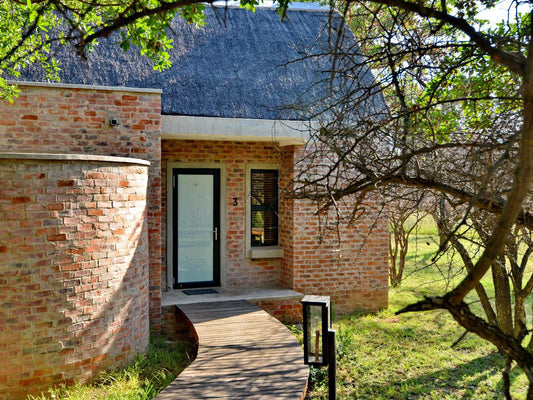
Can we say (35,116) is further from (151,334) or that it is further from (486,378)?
(486,378)

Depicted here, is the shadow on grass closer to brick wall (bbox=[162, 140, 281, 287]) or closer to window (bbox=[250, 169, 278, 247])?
brick wall (bbox=[162, 140, 281, 287])

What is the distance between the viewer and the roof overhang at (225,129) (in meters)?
8.59

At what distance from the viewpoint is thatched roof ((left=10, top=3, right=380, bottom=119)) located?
28.7 ft

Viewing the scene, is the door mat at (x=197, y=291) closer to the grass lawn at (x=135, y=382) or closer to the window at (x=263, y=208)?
the window at (x=263, y=208)

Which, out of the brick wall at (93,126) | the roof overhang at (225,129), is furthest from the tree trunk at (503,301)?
the brick wall at (93,126)

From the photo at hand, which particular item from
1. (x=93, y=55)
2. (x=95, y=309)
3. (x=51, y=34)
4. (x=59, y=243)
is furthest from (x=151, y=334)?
(x=51, y=34)

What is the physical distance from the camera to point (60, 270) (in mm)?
6066

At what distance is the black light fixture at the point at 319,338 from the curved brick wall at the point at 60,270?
8.03ft

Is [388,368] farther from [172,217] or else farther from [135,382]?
[172,217]

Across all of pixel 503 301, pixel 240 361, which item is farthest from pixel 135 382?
pixel 503 301

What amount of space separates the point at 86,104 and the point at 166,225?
9.15ft

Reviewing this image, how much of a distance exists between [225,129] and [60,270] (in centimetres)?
385

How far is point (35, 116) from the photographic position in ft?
25.2

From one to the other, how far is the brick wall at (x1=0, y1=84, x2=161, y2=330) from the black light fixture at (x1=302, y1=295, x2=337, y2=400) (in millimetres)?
3178
